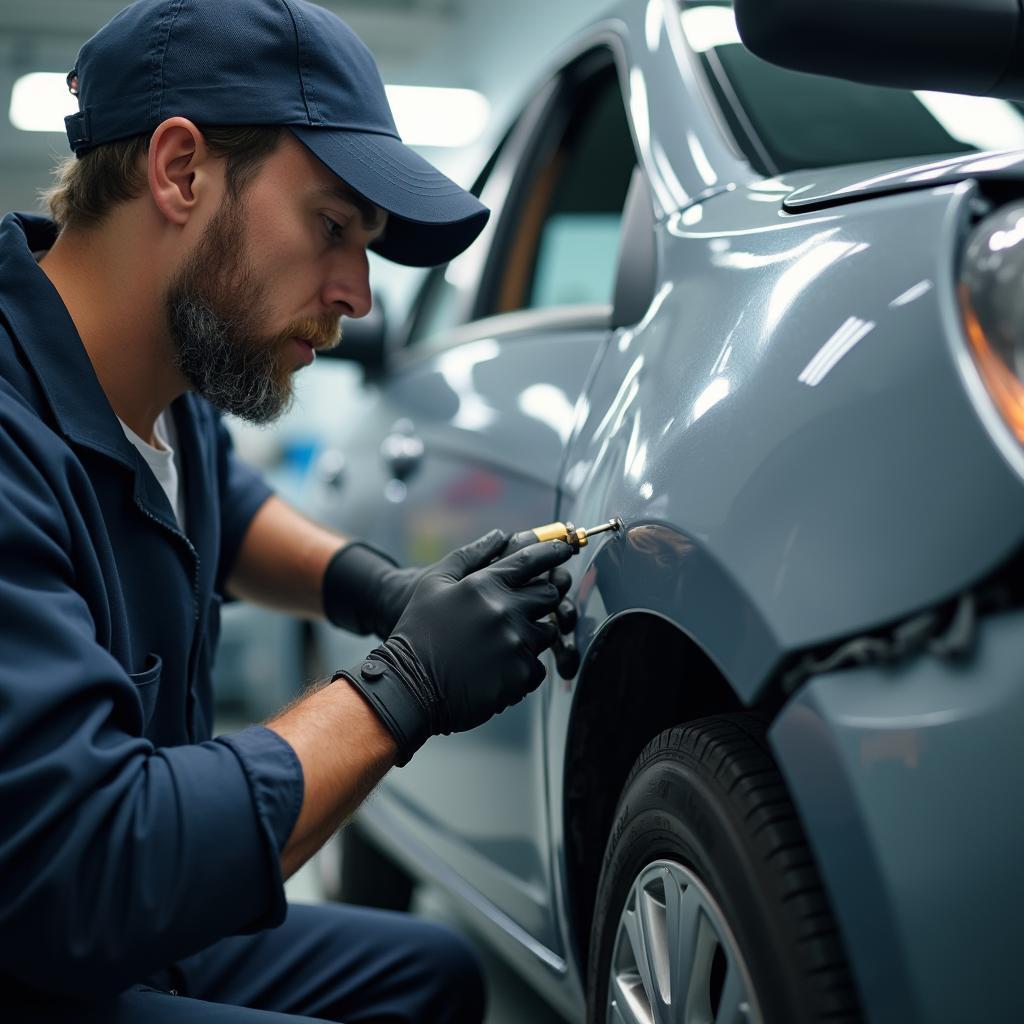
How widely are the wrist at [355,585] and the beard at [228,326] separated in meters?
0.32

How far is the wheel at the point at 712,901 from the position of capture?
742mm

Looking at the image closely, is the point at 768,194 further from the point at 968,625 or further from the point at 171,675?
the point at 171,675

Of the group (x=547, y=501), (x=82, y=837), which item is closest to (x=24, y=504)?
(x=82, y=837)

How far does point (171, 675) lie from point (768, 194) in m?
0.74

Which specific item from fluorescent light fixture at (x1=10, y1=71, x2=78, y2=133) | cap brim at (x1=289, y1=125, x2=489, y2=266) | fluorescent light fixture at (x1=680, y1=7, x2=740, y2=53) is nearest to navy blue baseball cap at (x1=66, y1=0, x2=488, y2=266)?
cap brim at (x1=289, y1=125, x2=489, y2=266)

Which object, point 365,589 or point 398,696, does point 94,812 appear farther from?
point 365,589

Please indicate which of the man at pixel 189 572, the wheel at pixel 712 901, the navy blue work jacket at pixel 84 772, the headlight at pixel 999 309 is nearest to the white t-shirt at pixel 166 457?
the man at pixel 189 572

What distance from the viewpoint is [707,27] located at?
1355 mm

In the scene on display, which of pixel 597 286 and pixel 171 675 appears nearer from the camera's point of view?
pixel 171 675

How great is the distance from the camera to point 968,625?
25.7 inches

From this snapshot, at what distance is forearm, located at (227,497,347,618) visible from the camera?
158 cm

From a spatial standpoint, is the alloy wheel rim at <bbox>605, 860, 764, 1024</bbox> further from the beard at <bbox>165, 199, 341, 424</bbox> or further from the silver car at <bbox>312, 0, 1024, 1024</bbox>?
the beard at <bbox>165, 199, 341, 424</bbox>

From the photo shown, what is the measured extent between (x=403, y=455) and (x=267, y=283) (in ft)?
1.87

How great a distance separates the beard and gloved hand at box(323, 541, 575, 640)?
29 cm
